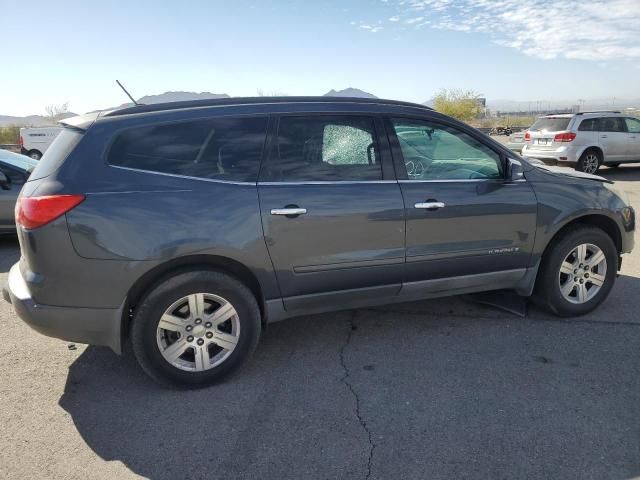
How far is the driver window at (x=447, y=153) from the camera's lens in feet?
12.1

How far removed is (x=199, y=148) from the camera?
122 inches

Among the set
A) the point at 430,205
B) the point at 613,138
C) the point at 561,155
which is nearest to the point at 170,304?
the point at 430,205

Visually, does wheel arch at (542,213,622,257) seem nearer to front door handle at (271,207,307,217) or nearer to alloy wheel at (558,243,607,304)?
alloy wheel at (558,243,607,304)

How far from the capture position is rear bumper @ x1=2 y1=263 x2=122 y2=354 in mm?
2908

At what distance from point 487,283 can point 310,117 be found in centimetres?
192

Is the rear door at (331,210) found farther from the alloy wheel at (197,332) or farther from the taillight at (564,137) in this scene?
the taillight at (564,137)

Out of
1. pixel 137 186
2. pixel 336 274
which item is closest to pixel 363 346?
pixel 336 274

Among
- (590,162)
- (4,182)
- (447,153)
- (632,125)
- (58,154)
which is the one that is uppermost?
(58,154)

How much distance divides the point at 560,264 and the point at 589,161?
10.6m

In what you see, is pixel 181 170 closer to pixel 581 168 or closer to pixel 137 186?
pixel 137 186

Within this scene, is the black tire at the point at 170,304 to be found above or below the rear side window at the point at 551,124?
below

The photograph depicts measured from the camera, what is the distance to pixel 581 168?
42.2ft

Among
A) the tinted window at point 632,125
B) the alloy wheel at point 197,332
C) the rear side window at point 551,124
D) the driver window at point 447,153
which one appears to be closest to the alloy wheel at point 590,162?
the rear side window at point 551,124

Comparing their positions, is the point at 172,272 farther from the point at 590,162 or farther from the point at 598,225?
the point at 590,162
